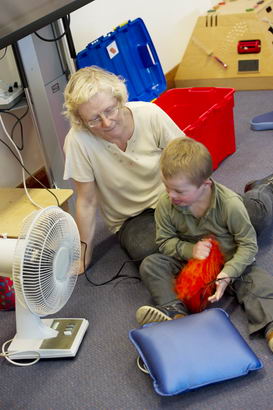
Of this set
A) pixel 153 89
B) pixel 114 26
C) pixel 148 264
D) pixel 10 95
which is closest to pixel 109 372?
pixel 148 264

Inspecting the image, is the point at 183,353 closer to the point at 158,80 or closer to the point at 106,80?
the point at 106,80

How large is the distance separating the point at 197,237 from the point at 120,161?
1.25ft

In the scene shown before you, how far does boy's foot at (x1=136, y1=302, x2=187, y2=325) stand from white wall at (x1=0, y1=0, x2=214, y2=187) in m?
1.07

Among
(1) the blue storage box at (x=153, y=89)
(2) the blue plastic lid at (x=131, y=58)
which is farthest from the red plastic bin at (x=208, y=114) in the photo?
(2) the blue plastic lid at (x=131, y=58)

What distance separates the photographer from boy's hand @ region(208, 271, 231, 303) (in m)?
1.39

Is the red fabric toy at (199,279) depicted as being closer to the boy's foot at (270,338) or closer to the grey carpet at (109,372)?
the grey carpet at (109,372)

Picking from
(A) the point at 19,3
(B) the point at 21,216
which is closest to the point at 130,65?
(A) the point at 19,3

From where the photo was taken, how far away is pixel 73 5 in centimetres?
175

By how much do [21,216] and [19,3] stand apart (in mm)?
704

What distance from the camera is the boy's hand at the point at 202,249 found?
4.71 feet

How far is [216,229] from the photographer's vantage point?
4.81 feet

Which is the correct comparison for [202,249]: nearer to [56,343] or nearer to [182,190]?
[182,190]

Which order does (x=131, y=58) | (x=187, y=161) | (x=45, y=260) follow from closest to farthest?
(x=45, y=260) → (x=187, y=161) → (x=131, y=58)

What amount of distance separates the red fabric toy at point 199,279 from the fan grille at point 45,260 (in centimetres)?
34
